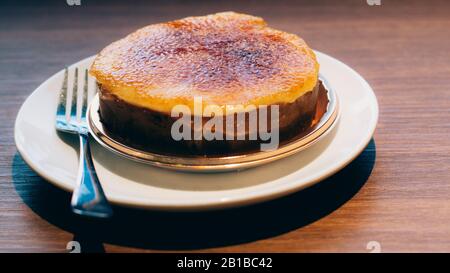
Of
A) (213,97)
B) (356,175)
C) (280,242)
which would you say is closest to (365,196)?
(356,175)

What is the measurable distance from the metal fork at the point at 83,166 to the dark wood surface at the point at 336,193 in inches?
2.6

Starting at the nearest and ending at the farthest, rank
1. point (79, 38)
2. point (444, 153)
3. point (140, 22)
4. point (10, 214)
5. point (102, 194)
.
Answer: point (102, 194), point (10, 214), point (444, 153), point (79, 38), point (140, 22)

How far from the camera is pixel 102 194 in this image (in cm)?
72

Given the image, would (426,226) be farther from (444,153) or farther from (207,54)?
(207,54)

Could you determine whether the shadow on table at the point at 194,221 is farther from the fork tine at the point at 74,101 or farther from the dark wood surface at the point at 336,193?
the fork tine at the point at 74,101

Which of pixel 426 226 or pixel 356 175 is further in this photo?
pixel 356 175

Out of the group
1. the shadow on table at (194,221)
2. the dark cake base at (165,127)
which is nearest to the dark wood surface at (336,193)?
the shadow on table at (194,221)

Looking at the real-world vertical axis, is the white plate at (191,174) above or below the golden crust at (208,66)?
below

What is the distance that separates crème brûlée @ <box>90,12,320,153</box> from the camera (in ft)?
2.70

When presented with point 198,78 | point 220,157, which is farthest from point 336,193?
point 198,78

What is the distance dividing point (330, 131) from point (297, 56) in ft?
0.54

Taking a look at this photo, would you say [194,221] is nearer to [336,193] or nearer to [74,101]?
[336,193]

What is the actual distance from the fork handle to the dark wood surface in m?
0.06

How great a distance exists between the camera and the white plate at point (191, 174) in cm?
73
